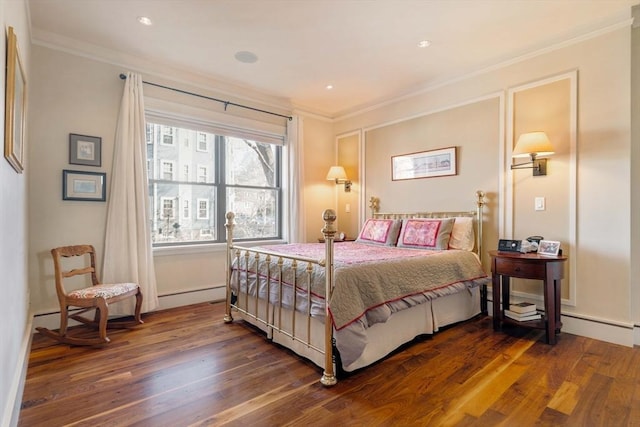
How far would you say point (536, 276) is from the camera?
2.62 metres

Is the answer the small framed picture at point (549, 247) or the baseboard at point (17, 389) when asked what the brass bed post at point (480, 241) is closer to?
the small framed picture at point (549, 247)

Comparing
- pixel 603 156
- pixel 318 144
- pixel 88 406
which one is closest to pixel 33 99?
pixel 88 406

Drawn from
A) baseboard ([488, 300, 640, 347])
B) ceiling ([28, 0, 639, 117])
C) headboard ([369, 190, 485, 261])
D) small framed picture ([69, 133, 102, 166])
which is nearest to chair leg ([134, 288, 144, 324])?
small framed picture ([69, 133, 102, 166])

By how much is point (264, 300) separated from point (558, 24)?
3.49 m

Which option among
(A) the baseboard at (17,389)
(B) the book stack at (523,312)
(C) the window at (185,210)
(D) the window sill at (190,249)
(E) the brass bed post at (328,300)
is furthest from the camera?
(C) the window at (185,210)

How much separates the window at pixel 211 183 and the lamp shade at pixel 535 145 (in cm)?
301

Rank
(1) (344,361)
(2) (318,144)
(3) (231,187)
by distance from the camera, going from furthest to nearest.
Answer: (2) (318,144) → (3) (231,187) → (1) (344,361)

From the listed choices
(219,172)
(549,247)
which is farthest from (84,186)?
(549,247)

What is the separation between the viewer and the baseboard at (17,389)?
4.81ft

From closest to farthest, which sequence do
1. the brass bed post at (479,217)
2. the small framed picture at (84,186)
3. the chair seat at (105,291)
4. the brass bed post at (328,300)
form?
1. the brass bed post at (328,300)
2. the chair seat at (105,291)
3. the small framed picture at (84,186)
4. the brass bed post at (479,217)

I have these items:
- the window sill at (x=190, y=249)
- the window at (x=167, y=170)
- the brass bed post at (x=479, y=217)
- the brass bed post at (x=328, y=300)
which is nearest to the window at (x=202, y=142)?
the window at (x=167, y=170)

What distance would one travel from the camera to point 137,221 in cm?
328

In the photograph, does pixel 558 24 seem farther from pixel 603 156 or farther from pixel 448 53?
pixel 603 156

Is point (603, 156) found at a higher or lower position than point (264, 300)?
higher
